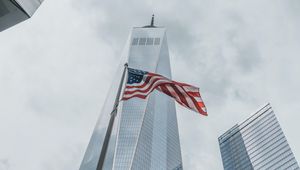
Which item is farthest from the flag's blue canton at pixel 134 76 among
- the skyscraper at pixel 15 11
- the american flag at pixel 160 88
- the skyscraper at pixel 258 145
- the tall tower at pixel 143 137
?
the tall tower at pixel 143 137

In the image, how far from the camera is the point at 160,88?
1620 cm

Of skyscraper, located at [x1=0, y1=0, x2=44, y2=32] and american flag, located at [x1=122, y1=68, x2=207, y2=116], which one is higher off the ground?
skyscraper, located at [x1=0, y1=0, x2=44, y2=32]

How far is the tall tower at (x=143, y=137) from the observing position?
142250 mm

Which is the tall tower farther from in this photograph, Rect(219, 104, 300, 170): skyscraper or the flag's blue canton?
the flag's blue canton

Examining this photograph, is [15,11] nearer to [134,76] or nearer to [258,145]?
[134,76]

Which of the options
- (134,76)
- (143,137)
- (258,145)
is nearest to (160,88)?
(134,76)

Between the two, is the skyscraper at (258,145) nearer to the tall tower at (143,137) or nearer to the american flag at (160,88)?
the tall tower at (143,137)

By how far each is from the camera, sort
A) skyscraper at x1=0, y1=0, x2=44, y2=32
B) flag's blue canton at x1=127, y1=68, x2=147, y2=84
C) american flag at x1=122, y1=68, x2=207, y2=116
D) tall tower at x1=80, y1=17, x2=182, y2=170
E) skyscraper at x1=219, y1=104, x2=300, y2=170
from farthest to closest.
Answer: tall tower at x1=80, y1=17, x2=182, y2=170 < skyscraper at x1=219, y1=104, x2=300, y2=170 < skyscraper at x1=0, y1=0, x2=44, y2=32 < flag's blue canton at x1=127, y1=68, x2=147, y2=84 < american flag at x1=122, y1=68, x2=207, y2=116

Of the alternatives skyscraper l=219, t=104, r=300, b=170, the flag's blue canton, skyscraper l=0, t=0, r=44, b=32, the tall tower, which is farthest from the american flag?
the tall tower

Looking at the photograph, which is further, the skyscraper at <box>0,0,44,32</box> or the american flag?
the skyscraper at <box>0,0,44,32</box>

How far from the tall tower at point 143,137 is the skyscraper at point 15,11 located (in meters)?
112

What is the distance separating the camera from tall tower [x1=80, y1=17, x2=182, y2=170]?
142m

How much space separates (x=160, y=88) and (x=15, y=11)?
22491mm

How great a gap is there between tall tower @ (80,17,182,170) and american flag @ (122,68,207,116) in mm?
123008
